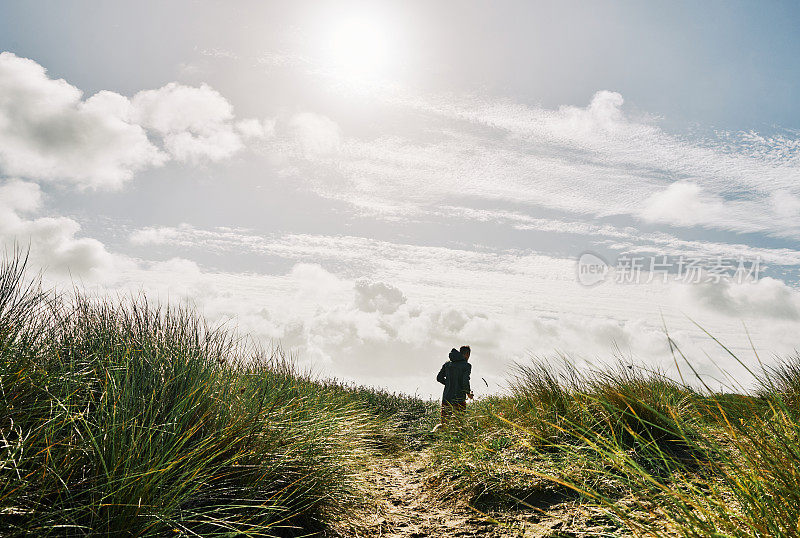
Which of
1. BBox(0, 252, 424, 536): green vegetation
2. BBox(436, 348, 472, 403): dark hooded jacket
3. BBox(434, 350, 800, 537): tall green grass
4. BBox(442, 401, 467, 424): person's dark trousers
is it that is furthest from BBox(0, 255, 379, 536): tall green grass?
BBox(436, 348, 472, 403): dark hooded jacket

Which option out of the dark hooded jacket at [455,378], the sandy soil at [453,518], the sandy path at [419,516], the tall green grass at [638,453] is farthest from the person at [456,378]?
the sandy soil at [453,518]

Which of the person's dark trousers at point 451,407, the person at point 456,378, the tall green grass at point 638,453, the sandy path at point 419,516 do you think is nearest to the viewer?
the tall green grass at point 638,453

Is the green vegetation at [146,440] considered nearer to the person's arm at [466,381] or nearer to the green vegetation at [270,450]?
the green vegetation at [270,450]

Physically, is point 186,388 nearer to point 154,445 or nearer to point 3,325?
point 154,445

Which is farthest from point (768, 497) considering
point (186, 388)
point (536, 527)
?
point (186, 388)

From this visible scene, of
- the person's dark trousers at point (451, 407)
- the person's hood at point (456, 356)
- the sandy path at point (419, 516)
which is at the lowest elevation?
the person's dark trousers at point (451, 407)

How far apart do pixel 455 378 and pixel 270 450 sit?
6.12 m

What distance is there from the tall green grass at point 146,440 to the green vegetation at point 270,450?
0.02 meters

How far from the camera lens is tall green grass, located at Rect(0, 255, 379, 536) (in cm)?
258

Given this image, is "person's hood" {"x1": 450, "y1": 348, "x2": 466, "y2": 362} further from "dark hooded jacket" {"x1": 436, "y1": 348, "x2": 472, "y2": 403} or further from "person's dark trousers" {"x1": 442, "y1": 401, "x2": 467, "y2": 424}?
"person's dark trousers" {"x1": 442, "y1": 401, "x2": 467, "y2": 424}

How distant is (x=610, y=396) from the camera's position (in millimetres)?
5102

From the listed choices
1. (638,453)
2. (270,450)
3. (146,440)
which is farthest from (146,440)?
(638,453)

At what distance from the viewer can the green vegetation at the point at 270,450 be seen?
2.51m

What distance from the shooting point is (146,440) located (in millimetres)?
3188
